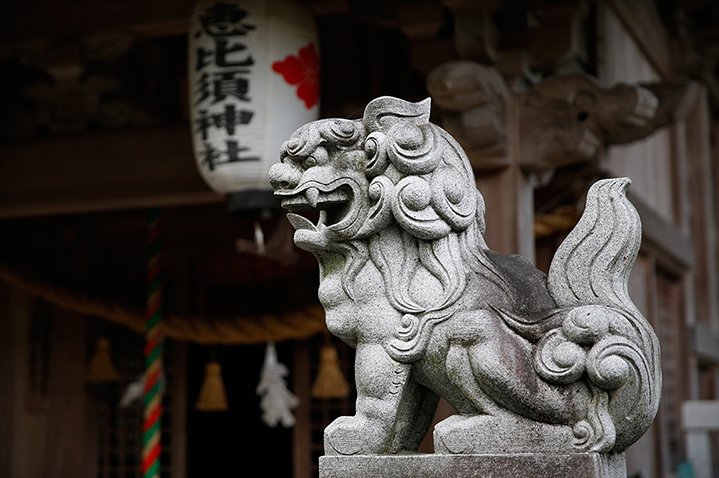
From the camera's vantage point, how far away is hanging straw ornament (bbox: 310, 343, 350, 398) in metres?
8.60

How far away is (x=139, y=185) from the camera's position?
23.5ft

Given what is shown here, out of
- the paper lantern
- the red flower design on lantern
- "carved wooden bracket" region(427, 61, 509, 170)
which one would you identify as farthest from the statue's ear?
the red flower design on lantern

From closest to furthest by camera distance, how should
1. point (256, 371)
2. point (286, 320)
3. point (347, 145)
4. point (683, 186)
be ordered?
1. point (347, 145)
2. point (286, 320)
3. point (683, 186)
4. point (256, 371)

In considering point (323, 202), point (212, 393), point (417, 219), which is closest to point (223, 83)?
point (323, 202)

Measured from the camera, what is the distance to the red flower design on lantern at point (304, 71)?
5984 millimetres

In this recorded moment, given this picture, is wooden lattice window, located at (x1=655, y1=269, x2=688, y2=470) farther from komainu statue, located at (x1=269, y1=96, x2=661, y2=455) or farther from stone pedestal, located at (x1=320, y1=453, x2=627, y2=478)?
stone pedestal, located at (x1=320, y1=453, x2=627, y2=478)

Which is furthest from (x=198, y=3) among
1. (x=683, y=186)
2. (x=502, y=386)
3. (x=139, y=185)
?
(x=683, y=186)

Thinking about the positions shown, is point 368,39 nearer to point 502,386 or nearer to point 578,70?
point 578,70

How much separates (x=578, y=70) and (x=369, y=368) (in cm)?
405

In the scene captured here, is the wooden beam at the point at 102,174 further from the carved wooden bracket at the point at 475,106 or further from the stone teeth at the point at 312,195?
the stone teeth at the point at 312,195

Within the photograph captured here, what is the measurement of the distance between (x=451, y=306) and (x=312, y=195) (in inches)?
18.9

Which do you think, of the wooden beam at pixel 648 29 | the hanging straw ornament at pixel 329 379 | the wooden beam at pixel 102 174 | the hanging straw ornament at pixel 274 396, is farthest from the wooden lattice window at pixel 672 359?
the wooden beam at pixel 102 174

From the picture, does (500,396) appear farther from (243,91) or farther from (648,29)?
(648,29)

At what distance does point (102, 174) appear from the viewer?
285 inches
